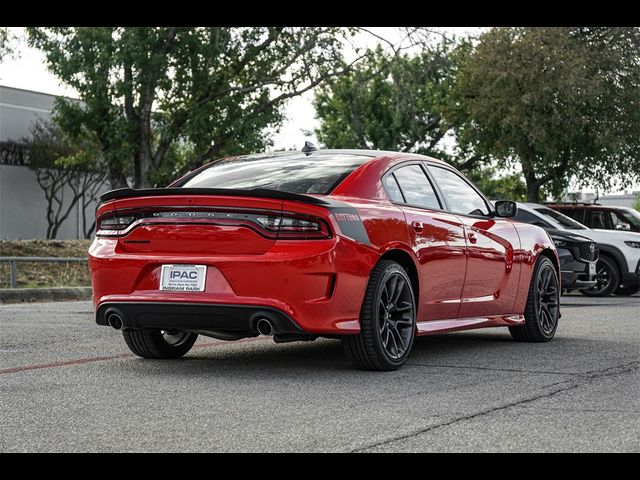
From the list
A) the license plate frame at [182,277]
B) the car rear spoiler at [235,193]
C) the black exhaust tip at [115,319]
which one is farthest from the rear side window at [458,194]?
the black exhaust tip at [115,319]

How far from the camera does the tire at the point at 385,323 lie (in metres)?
7.49

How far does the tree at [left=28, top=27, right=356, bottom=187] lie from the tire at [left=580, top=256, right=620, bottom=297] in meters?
10.2

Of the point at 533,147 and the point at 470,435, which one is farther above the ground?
the point at 533,147

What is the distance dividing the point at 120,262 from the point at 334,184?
149 centimetres

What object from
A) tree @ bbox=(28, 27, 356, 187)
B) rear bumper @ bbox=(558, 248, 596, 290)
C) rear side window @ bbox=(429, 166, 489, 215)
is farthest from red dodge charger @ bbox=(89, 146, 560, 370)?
tree @ bbox=(28, 27, 356, 187)

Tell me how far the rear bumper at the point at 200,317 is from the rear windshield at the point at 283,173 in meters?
0.92

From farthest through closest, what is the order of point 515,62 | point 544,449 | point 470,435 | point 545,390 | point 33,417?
point 515,62, point 545,390, point 33,417, point 470,435, point 544,449

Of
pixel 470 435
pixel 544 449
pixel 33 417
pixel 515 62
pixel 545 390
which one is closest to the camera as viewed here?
pixel 544 449

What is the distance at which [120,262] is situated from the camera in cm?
755

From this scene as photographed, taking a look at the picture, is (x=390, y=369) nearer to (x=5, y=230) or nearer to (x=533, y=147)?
(x=533, y=147)

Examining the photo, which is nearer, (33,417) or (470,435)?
(470,435)

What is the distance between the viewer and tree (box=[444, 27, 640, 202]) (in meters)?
28.4

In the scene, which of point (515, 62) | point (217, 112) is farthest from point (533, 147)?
point (217, 112)

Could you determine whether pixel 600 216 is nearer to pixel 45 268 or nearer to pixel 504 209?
pixel 45 268
